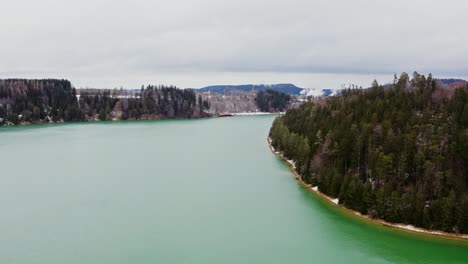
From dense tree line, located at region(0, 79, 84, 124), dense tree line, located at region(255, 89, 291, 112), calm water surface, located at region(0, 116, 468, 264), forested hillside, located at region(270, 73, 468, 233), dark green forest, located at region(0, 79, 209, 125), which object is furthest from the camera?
dense tree line, located at region(255, 89, 291, 112)

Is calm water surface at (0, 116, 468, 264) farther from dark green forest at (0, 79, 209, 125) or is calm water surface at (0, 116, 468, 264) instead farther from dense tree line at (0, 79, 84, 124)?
dark green forest at (0, 79, 209, 125)

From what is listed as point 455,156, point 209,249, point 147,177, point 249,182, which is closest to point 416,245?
point 455,156

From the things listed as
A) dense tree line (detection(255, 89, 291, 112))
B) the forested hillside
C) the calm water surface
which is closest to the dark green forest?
dense tree line (detection(255, 89, 291, 112))

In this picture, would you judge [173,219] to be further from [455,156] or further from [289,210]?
[455,156]

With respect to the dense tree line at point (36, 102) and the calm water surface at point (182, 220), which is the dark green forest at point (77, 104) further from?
the calm water surface at point (182, 220)

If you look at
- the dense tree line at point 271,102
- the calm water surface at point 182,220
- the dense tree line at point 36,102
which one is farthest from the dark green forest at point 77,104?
the calm water surface at point 182,220

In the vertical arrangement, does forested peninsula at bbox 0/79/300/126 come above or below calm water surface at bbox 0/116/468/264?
above
